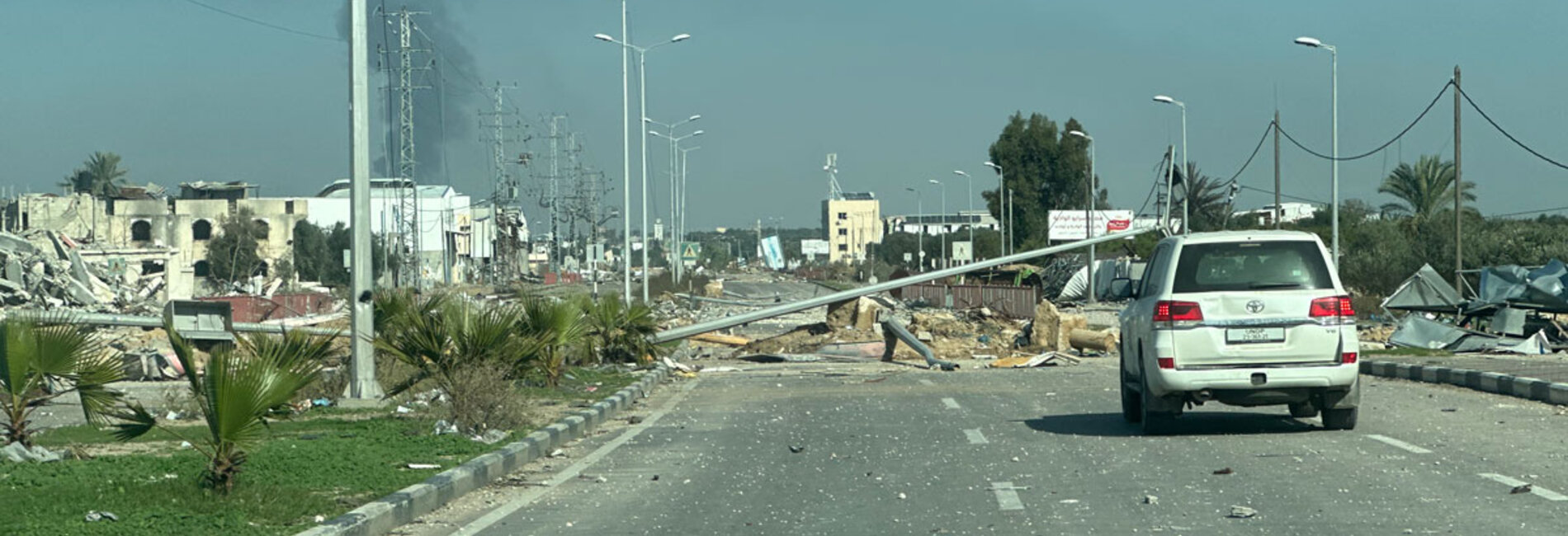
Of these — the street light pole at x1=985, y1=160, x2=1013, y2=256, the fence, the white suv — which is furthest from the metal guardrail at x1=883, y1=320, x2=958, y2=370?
the street light pole at x1=985, y1=160, x2=1013, y2=256

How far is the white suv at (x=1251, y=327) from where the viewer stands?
46.8ft

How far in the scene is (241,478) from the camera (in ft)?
35.8

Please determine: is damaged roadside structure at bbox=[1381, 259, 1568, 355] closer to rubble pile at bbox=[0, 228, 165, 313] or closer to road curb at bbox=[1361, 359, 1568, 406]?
road curb at bbox=[1361, 359, 1568, 406]

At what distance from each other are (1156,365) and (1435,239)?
5112cm

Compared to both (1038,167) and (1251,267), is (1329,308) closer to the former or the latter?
(1251,267)

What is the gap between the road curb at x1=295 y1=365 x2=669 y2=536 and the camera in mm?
9484

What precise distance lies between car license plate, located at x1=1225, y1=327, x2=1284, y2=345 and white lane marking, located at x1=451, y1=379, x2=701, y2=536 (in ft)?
18.6

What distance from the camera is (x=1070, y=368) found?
2961 centimetres

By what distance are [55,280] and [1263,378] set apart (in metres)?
49.1

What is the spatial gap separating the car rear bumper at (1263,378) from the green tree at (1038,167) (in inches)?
3661

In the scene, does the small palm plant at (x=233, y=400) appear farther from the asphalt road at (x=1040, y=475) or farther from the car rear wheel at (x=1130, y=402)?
the car rear wheel at (x=1130, y=402)

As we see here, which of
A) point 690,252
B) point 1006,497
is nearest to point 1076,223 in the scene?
point 690,252

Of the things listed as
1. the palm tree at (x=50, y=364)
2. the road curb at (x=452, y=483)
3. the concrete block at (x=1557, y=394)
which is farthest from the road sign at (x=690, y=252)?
the palm tree at (x=50, y=364)

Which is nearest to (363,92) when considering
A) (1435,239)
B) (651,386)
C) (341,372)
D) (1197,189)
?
(341,372)
